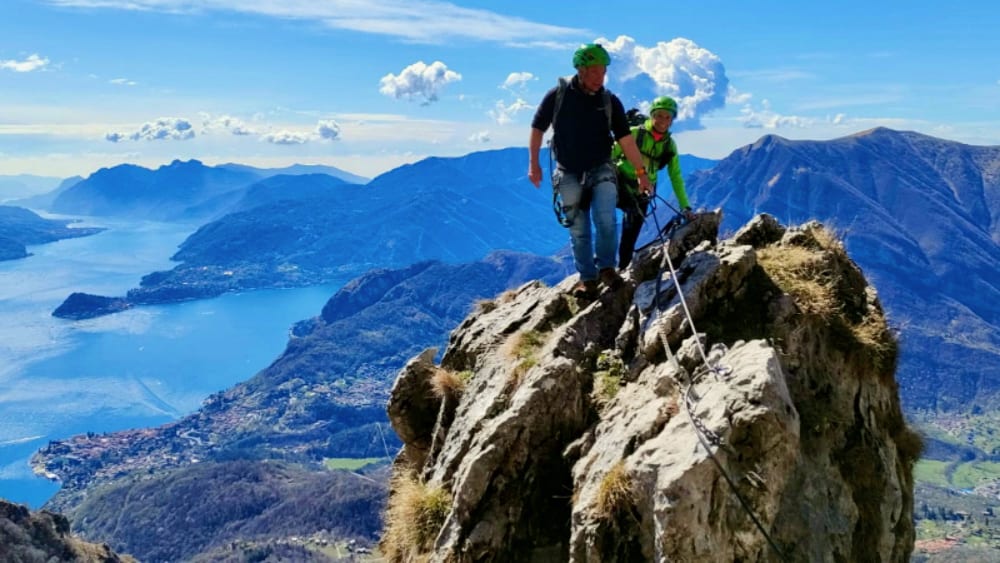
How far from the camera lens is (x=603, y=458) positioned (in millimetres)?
8391

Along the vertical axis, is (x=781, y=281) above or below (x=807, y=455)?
above

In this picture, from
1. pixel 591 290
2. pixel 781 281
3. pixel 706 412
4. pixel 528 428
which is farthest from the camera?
pixel 591 290

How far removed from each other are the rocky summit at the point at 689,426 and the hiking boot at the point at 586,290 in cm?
24

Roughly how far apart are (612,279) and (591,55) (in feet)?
11.7

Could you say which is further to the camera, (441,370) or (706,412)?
(441,370)

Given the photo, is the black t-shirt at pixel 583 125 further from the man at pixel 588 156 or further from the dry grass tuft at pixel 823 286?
the dry grass tuft at pixel 823 286

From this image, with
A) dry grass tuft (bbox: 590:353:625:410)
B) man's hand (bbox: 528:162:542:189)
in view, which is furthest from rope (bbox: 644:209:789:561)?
man's hand (bbox: 528:162:542:189)

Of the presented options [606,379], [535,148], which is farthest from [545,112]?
[606,379]

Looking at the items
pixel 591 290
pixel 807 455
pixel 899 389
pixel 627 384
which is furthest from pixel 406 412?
pixel 899 389

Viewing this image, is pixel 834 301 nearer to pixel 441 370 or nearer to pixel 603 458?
pixel 603 458

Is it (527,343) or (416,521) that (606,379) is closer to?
(527,343)

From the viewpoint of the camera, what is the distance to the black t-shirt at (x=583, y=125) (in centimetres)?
1189

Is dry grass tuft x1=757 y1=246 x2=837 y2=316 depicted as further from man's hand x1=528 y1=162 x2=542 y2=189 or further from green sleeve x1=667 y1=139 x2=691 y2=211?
man's hand x1=528 y1=162 x2=542 y2=189

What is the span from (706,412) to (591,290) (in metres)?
5.15
